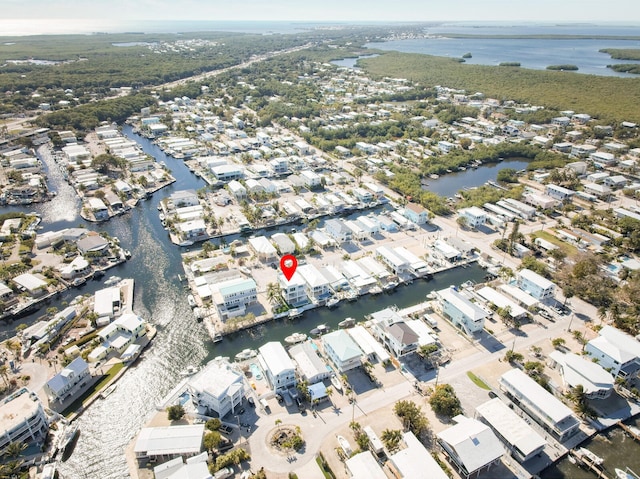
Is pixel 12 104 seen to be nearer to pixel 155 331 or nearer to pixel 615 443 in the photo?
pixel 155 331

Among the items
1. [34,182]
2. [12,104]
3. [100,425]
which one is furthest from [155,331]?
[12,104]

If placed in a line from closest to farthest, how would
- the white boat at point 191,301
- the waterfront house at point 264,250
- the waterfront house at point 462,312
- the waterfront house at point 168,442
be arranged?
the waterfront house at point 168,442
the waterfront house at point 462,312
the white boat at point 191,301
the waterfront house at point 264,250

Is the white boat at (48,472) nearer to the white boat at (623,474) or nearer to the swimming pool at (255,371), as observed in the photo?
the swimming pool at (255,371)

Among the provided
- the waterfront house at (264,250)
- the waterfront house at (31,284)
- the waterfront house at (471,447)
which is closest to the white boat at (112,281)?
the waterfront house at (31,284)

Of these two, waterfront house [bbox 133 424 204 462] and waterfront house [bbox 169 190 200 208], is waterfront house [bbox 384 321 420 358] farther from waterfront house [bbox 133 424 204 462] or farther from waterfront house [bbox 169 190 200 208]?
waterfront house [bbox 169 190 200 208]

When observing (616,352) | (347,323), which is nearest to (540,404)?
(616,352)

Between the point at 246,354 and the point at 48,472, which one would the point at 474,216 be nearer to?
the point at 246,354
